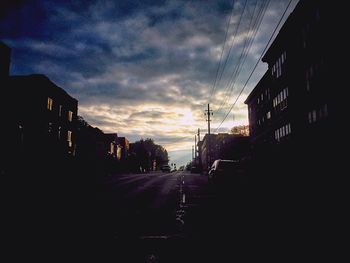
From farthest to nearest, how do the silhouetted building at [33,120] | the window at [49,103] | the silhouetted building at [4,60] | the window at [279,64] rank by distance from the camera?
the window at [49,103]
the window at [279,64]
the silhouetted building at [33,120]
the silhouetted building at [4,60]

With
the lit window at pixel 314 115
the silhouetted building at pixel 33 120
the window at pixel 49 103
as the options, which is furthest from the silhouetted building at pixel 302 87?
the window at pixel 49 103

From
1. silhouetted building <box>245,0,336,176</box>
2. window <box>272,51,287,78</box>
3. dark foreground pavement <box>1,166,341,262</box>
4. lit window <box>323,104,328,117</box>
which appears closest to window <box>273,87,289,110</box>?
silhouetted building <box>245,0,336,176</box>

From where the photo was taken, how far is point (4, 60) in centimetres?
2603

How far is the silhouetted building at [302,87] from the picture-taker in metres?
22.9

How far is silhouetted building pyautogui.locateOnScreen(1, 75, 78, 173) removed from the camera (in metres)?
29.1

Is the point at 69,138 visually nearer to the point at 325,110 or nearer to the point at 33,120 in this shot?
the point at 33,120

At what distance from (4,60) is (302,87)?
92.3 ft

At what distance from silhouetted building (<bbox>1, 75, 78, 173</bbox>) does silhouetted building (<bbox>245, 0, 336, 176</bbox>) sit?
24.6 meters

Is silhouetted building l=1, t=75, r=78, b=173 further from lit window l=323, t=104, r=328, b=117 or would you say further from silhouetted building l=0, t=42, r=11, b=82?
lit window l=323, t=104, r=328, b=117

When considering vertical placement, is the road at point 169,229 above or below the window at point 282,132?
below

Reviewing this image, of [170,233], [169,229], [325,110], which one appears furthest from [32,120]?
[170,233]

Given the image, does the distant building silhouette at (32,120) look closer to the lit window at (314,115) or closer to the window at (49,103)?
the window at (49,103)

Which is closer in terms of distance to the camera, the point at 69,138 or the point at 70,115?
the point at 69,138

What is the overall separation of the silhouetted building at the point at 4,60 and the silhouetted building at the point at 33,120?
1316mm
